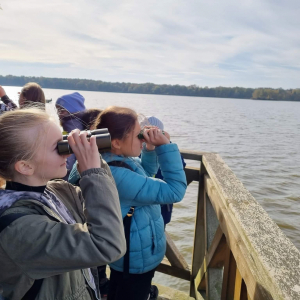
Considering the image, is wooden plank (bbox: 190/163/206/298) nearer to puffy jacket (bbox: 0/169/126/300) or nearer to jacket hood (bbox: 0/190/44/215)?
puffy jacket (bbox: 0/169/126/300)

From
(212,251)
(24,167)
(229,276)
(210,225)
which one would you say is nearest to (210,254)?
(212,251)

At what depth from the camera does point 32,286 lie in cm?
109

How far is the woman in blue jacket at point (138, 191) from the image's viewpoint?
1.77m

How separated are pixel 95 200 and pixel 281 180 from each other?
8.33 meters

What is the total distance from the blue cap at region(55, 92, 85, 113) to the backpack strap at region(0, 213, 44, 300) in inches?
74.8

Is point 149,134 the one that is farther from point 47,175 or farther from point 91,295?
point 91,295

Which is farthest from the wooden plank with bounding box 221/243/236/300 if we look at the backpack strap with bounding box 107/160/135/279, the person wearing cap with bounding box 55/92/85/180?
the person wearing cap with bounding box 55/92/85/180

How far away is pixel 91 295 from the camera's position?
1.30m

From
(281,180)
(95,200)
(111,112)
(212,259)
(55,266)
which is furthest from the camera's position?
(281,180)

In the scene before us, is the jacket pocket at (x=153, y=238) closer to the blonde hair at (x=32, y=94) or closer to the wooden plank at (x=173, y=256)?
the wooden plank at (x=173, y=256)

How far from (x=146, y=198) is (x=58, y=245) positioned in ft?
2.47

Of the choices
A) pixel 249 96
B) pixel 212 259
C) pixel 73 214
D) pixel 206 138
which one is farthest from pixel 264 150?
pixel 249 96

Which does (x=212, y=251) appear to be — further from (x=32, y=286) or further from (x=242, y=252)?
(x=32, y=286)

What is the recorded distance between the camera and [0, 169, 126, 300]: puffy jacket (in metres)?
1.05
